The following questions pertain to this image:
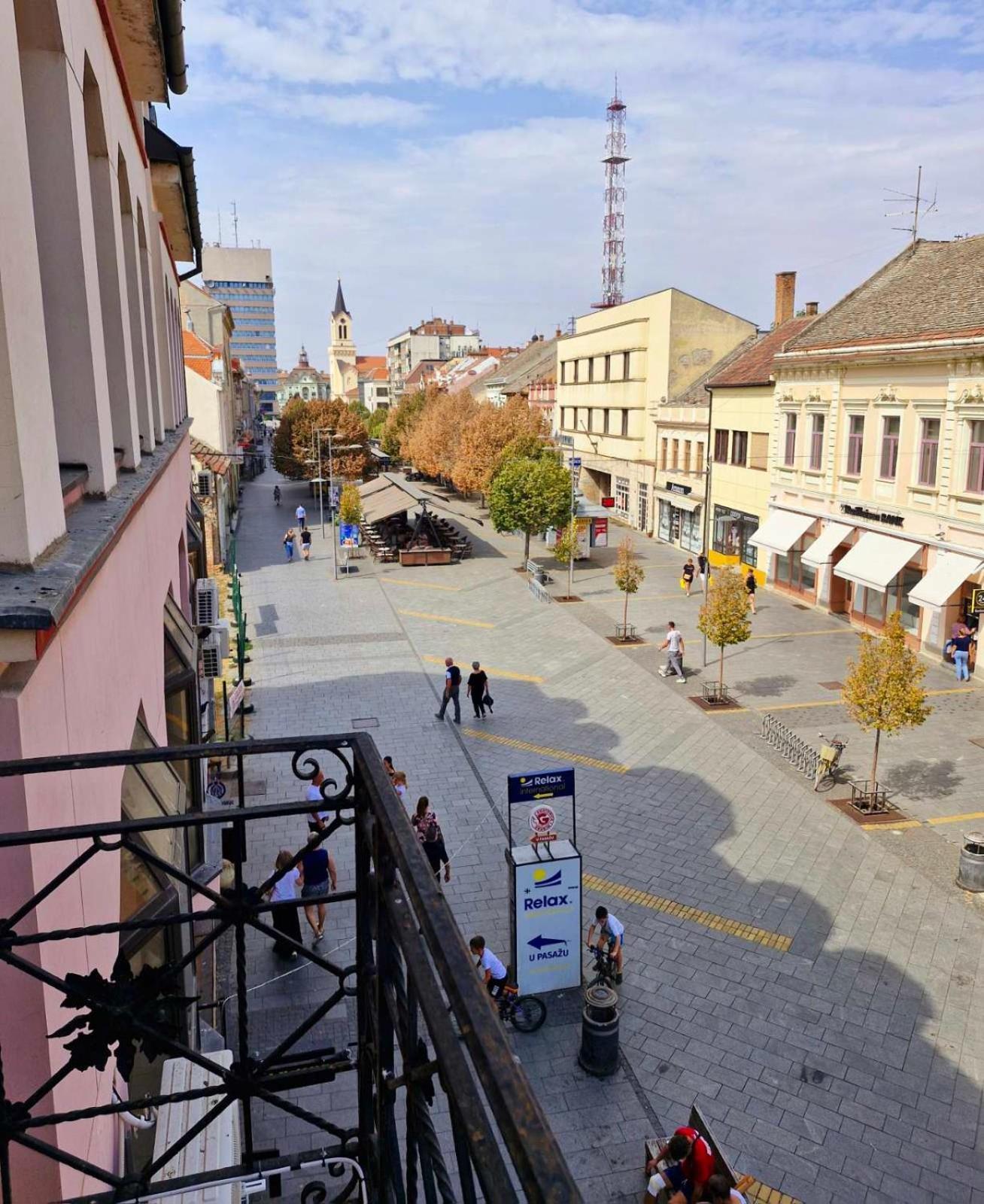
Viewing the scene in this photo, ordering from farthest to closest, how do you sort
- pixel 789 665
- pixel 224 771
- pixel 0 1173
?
pixel 789 665, pixel 224 771, pixel 0 1173

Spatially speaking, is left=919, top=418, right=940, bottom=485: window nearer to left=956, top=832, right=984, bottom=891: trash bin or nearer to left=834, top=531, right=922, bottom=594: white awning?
left=834, top=531, right=922, bottom=594: white awning

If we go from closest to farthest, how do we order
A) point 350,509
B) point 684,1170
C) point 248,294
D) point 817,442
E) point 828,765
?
point 684,1170
point 828,765
point 817,442
point 350,509
point 248,294

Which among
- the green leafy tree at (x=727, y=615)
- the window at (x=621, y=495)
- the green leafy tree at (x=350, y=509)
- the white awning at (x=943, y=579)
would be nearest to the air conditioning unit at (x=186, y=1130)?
the green leafy tree at (x=727, y=615)

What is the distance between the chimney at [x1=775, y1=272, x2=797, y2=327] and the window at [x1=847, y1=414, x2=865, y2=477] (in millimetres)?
13730

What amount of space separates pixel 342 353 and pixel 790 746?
158096 mm

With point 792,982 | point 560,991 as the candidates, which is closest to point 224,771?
point 560,991

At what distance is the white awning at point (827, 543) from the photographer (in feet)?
86.5

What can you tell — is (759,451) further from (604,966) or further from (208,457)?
(604,966)

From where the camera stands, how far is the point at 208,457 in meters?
33.2

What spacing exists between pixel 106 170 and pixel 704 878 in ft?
34.8

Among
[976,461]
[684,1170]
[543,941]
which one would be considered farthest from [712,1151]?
[976,461]

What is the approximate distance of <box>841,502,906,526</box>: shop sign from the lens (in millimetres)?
23812

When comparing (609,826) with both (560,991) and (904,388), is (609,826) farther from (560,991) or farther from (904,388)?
(904,388)

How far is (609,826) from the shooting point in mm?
13766
